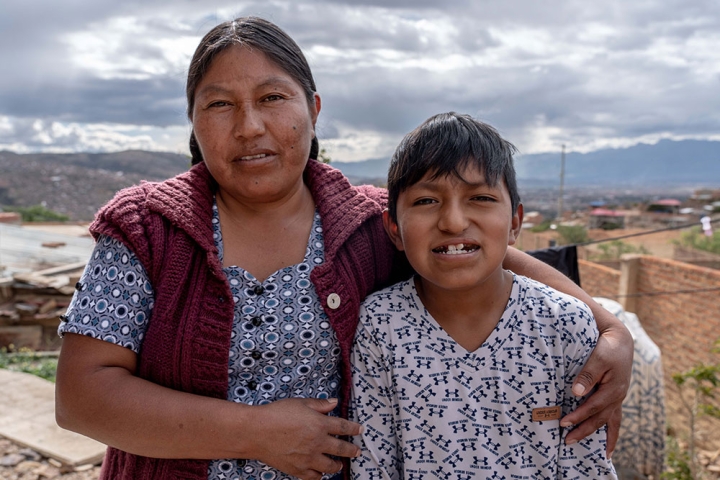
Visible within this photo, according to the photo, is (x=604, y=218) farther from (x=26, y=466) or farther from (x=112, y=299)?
(x=112, y=299)

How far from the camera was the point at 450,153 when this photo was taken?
1.61m

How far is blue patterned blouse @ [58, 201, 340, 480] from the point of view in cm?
143

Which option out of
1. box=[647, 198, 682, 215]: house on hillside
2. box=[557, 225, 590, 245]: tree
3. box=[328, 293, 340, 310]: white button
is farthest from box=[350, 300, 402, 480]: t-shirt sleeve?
box=[647, 198, 682, 215]: house on hillside

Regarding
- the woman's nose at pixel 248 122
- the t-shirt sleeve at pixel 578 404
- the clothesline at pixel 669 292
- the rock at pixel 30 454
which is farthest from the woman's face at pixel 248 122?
the clothesline at pixel 669 292

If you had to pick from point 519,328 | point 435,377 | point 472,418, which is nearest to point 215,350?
point 435,377

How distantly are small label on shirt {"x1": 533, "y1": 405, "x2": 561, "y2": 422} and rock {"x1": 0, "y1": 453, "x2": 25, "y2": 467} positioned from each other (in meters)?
3.92

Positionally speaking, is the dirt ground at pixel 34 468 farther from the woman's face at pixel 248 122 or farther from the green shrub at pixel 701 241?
the green shrub at pixel 701 241

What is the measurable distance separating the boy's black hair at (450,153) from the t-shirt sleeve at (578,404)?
376 millimetres

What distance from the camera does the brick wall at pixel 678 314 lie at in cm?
771

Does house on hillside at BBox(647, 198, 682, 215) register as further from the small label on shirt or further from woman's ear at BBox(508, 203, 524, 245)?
the small label on shirt

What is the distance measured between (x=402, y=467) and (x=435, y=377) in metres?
0.28

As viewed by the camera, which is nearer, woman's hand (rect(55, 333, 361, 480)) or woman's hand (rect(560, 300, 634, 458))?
woman's hand (rect(55, 333, 361, 480))

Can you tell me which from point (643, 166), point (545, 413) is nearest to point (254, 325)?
point (545, 413)

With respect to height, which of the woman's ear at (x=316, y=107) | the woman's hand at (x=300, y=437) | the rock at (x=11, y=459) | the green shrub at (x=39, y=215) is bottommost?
the green shrub at (x=39, y=215)
